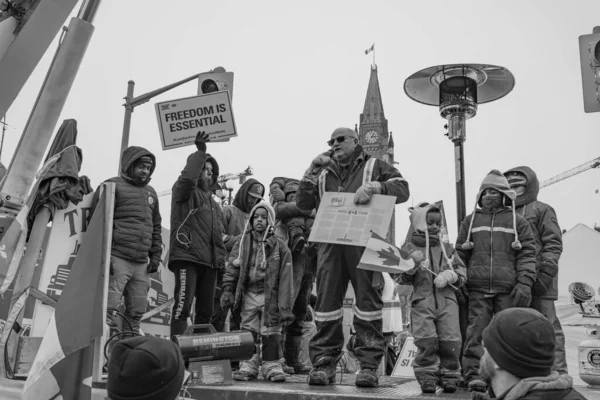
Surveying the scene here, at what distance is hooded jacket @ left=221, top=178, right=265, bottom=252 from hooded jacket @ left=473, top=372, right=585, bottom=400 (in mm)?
5152

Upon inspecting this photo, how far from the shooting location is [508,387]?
220 centimetres

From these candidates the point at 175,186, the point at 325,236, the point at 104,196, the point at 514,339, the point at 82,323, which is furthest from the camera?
the point at 175,186

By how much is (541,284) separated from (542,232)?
556 mm

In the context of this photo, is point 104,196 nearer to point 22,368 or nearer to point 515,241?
point 22,368

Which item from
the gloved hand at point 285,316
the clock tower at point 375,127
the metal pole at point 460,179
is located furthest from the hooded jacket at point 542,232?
the clock tower at point 375,127

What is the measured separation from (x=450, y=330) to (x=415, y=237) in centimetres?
89

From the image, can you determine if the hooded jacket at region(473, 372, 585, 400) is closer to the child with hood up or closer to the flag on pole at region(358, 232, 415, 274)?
the flag on pole at region(358, 232, 415, 274)

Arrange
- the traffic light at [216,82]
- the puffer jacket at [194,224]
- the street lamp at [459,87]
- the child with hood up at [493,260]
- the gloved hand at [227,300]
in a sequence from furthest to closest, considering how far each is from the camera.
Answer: the street lamp at [459,87], the traffic light at [216,82], the puffer jacket at [194,224], the gloved hand at [227,300], the child with hood up at [493,260]

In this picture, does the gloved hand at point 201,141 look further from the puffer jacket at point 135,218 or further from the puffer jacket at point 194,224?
the puffer jacket at point 135,218

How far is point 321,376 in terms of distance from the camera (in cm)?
451

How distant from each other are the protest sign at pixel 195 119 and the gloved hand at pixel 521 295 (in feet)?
11.3

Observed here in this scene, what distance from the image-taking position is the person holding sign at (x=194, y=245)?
5.86 meters

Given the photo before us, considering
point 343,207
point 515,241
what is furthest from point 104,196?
point 515,241

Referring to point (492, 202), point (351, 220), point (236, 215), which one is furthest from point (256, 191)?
point (492, 202)
